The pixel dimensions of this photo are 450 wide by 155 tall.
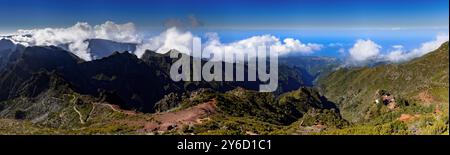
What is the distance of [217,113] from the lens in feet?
479
